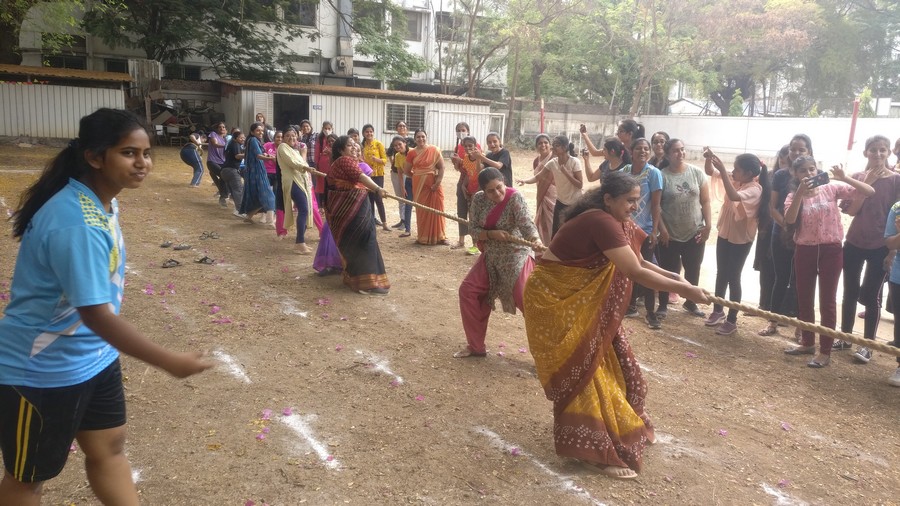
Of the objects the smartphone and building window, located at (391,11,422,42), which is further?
building window, located at (391,11,422,42)

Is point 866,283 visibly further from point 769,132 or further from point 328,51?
point 328,51

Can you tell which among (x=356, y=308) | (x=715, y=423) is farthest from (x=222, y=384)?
(x=715, y=423)

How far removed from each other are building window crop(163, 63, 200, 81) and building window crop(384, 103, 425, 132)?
334 inches

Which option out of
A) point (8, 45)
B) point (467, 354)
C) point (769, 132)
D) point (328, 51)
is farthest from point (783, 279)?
point (328, 51)

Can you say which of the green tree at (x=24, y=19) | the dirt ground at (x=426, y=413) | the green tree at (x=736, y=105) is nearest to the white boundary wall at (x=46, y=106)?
the green tree at (x=24, y=19)

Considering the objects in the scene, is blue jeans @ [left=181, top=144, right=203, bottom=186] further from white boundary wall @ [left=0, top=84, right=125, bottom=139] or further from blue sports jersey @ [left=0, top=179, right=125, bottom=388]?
blue sports jersey @ [left=0, top=179, right=125, bottom=388]

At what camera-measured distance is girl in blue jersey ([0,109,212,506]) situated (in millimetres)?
2127

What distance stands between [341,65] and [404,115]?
235 inches

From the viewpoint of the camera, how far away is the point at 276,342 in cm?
548

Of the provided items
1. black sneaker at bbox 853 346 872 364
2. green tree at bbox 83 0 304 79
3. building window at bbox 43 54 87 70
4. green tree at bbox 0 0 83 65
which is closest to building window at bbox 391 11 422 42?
green tree at bbox 83 0 304 79

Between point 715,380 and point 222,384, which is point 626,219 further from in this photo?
point 222,384

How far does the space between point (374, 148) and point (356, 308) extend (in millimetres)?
5030

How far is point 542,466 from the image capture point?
12.0 ft

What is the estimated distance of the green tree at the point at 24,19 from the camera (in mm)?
15906
